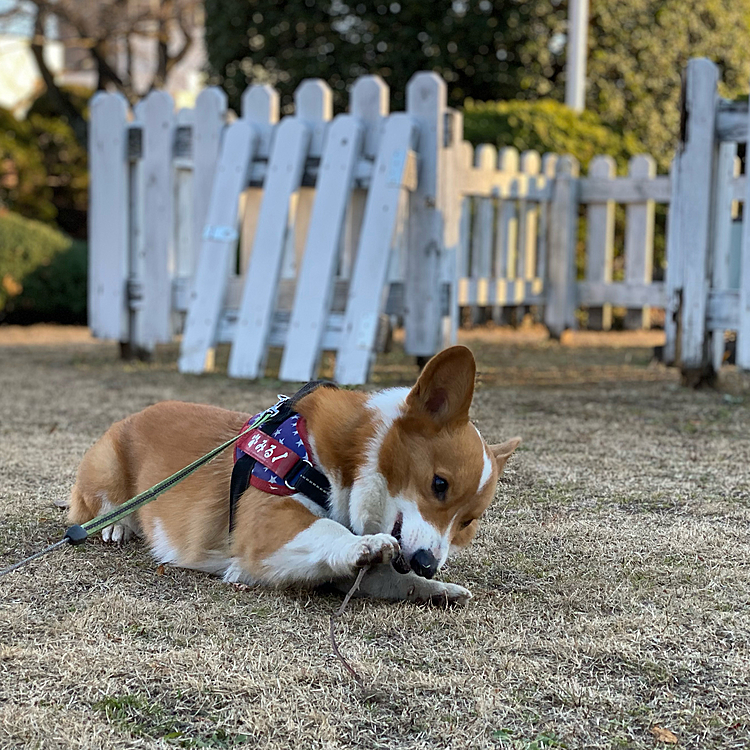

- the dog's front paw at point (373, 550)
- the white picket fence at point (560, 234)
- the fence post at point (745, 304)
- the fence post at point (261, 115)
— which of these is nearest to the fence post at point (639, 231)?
the white picket fence at point (560, 234)

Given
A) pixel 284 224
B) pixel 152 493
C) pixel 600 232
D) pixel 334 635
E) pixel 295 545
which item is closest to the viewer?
pixel 334 635

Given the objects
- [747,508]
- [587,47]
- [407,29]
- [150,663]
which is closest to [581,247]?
[587,47]

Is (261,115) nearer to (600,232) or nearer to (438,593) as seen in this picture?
(600,232)

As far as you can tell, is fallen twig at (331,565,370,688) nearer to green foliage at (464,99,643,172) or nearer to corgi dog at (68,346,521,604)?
corgi dog at (68,346,521,604)

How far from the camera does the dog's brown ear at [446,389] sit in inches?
91.7

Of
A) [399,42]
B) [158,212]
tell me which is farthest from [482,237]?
[399,42]

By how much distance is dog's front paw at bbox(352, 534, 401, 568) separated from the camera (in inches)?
85.8

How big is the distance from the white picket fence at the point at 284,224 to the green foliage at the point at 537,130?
1961 mm

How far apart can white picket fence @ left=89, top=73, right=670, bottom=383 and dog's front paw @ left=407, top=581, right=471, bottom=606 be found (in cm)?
339

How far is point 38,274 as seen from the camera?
1037 centimetres

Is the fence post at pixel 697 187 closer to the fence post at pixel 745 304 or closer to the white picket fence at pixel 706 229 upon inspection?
the white picket fence at pixel 706 229

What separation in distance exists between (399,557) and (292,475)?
344mm

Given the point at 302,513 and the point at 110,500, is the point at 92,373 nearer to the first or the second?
the point at 110,500

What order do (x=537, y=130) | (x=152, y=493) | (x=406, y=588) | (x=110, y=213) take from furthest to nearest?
(x=537, y=130) → (x=110, y=213) → (x=152, y=493) → (x=406, y=588)
